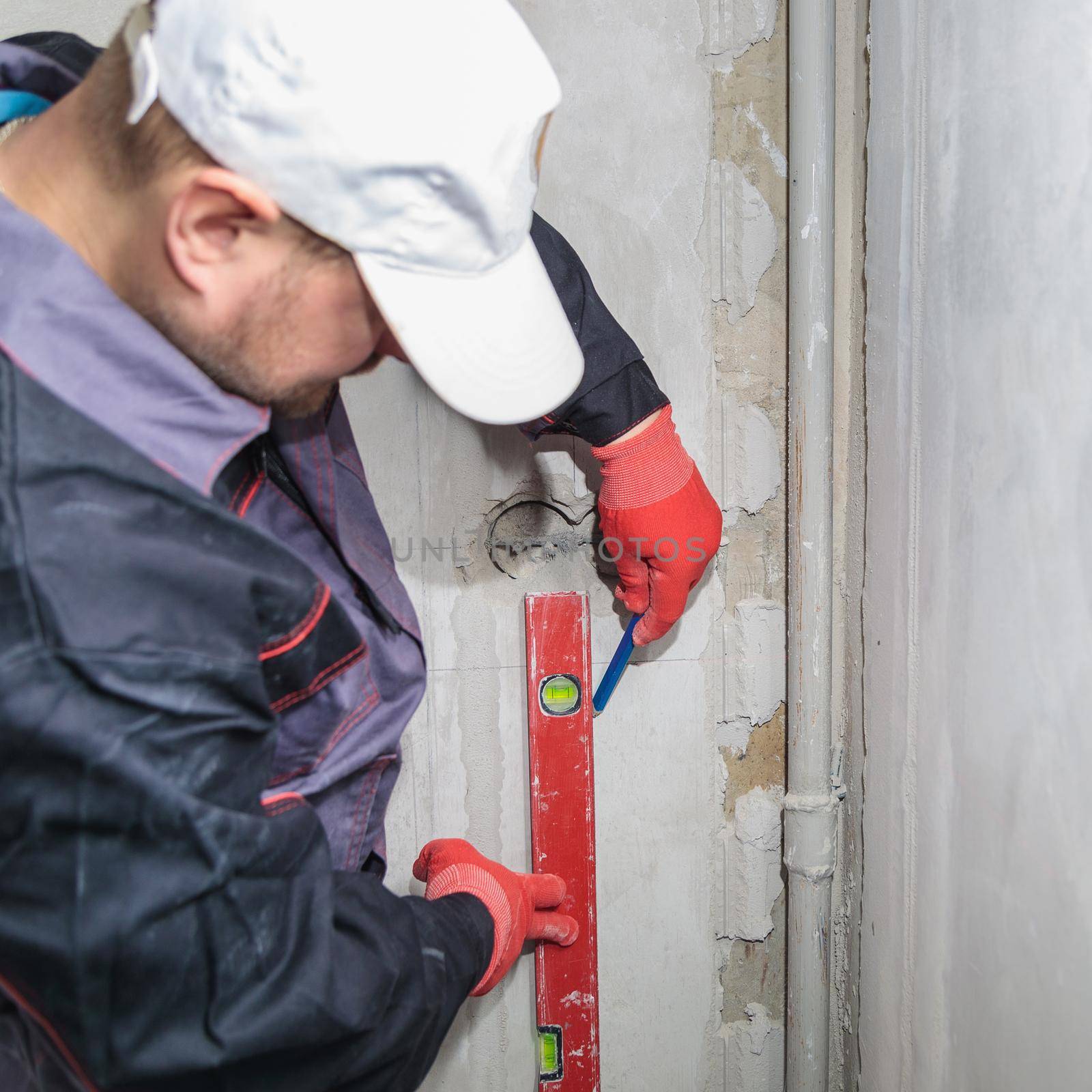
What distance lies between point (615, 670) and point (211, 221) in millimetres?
1033

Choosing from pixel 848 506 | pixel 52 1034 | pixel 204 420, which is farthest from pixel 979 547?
pixel 52 1034

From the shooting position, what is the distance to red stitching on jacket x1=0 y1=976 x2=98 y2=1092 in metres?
0.85

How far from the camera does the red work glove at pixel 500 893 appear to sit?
1384 millimetres

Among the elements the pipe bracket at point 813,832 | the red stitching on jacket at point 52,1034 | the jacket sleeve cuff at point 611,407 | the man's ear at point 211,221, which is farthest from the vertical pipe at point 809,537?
the red stitching on jacket at point 52,1034

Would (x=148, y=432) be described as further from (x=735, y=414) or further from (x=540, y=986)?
(x=540, y=986)

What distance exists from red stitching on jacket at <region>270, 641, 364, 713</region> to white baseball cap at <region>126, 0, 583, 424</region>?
Answer: 0.98 ft

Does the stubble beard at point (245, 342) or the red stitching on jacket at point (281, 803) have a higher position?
the stubble beard at point (245, 342)

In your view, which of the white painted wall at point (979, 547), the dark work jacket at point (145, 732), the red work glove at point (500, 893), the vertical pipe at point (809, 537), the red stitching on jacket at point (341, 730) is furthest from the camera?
the vertical pipe at point (809, 537)

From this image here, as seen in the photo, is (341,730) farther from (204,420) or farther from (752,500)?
(752,500)

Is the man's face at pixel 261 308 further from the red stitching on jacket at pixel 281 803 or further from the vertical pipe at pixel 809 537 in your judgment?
the vertical pipe at pixel 809 537

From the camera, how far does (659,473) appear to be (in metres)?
1.52

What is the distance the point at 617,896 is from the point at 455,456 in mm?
849

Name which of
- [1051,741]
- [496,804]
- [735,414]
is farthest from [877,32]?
[496,804]

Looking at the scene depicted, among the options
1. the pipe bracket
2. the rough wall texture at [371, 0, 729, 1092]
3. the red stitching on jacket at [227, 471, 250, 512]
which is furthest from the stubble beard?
the pipe bracket
